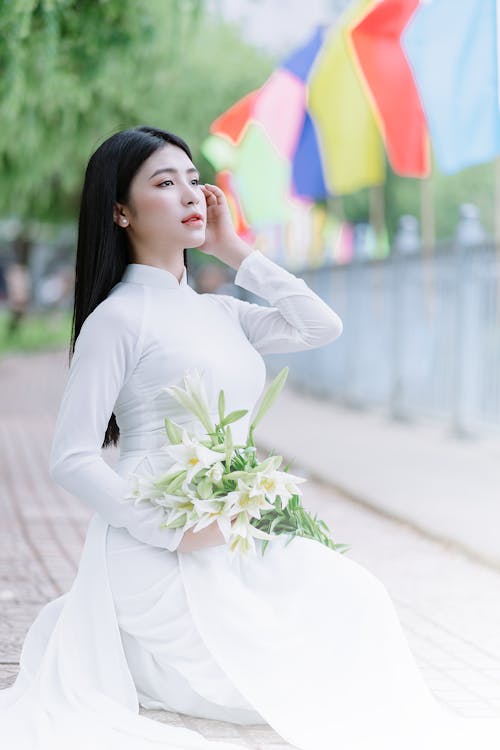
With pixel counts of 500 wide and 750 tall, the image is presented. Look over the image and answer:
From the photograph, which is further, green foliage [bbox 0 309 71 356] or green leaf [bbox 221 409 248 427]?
green foliage [bbox 0 309 71 356]

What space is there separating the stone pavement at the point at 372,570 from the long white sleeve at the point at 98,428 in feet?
2.10

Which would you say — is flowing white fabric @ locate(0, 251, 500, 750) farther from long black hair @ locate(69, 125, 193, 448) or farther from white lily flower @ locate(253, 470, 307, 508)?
white lily flower @ locate(253, 470, 307, 508)

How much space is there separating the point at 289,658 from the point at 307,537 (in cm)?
41

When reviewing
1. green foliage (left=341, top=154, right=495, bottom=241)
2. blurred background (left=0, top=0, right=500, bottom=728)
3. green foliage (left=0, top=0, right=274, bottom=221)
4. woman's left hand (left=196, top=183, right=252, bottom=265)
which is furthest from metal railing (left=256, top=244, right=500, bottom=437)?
green foliage (left=341, top=154, right=495, bottom=241)

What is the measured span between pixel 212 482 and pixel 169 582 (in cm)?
39

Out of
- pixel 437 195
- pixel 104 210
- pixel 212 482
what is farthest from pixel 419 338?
pixel 437 195

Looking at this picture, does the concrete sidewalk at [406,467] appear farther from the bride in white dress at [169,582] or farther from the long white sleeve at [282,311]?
the bride in white dress at [169,582]

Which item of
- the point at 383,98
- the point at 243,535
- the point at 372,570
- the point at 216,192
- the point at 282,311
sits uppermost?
the point at 383,98

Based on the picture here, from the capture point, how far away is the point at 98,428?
429 centimetres

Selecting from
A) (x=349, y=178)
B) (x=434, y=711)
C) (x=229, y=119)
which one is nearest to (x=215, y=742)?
(x=434, y=711)

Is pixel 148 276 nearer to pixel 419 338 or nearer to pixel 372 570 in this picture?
pixel 372 570

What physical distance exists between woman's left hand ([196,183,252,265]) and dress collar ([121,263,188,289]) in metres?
0.17

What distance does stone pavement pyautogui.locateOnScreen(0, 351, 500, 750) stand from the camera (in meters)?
5.22

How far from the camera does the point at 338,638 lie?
427 cm
